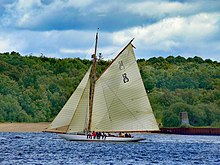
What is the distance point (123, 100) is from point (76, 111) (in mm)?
7384

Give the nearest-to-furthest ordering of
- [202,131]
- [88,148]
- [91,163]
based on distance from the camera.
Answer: [91,163] → [88,148] → [202,131]

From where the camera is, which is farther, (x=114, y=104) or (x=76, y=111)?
(x=76, y=111)

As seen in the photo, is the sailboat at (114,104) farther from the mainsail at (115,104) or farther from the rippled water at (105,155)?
the rippled water at (105,155)

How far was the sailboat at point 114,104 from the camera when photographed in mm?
108812

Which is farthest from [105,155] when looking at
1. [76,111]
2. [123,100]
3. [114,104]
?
[76,111]

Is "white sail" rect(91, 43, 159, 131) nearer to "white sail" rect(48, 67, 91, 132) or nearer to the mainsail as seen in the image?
the mainsail

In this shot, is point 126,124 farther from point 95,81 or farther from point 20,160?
point 20,160

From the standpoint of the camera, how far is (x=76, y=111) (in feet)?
363

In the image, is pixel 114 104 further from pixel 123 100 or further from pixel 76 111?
pixel 76 111

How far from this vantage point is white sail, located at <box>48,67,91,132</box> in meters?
110

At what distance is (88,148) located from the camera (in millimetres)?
103562

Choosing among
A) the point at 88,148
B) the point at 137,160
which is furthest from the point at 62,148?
the point at 137,160

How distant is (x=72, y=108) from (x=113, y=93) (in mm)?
6615

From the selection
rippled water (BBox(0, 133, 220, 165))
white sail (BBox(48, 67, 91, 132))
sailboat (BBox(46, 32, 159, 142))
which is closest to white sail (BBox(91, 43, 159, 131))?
sailboat (BBox(46, 32, 159, 142))
